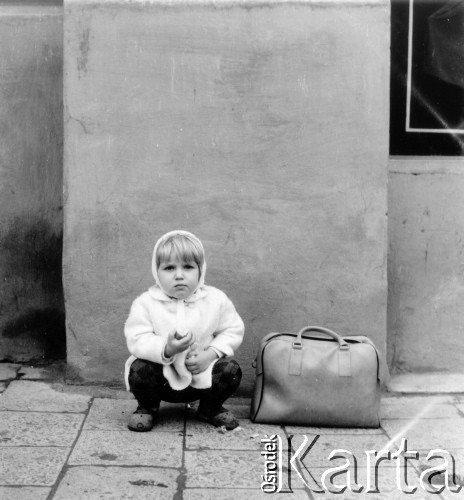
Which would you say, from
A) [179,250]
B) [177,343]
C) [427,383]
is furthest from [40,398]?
[427,383]

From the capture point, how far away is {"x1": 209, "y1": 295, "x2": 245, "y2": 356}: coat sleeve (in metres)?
3.76

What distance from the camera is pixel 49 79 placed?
468cm

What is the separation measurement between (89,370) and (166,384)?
0.80 metres

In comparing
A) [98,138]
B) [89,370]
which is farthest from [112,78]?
[89,370]

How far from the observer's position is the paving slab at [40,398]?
401 centimetres

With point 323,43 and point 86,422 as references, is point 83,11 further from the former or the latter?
point 86,422

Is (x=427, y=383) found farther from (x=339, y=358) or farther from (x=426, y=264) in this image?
(x=339, y=358)

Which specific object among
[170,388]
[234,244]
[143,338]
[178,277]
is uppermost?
[234,244]

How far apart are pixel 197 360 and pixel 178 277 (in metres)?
0.40

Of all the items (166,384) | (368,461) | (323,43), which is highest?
(323,43)

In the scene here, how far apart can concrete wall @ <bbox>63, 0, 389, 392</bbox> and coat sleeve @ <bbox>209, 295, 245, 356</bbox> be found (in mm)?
446

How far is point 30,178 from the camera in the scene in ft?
15.4

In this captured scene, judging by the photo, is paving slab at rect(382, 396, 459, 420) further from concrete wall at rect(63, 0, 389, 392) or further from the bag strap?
concrete wall at rect(63, 0, 389, 392)

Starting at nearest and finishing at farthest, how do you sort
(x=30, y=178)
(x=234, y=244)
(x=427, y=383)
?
(x=234, y=244) < (x=427, y=383) < (x=30, y=178)
